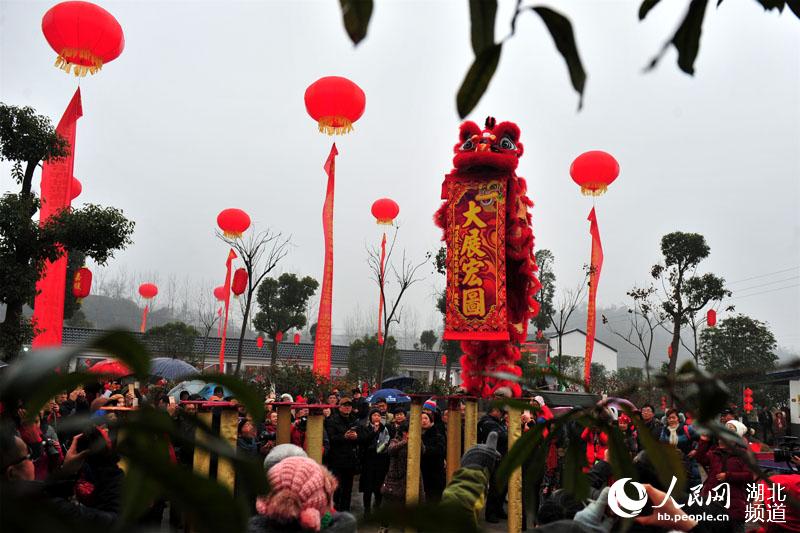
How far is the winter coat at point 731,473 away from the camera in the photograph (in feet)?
13.6

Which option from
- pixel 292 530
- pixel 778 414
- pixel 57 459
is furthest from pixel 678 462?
pixel 778 414

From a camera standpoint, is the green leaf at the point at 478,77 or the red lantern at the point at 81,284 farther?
the red lantern at the point at 81,284

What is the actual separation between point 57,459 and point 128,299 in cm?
7060

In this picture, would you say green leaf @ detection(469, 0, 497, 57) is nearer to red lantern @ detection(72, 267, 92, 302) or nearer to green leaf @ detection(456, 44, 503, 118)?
green leaf @ detection(456, 44, 503, 118)

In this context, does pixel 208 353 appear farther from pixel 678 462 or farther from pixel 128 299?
pixel 128 299

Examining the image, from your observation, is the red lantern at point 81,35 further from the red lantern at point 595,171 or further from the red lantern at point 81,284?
the red lantern at point 595,171

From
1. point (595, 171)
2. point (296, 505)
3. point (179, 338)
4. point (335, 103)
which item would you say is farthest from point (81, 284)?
point (179, 338)

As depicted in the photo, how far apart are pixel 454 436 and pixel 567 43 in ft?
13.1

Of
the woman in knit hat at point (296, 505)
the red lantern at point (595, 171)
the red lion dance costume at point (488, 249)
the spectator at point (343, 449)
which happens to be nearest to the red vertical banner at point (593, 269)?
the red lantern at point (595, 171)

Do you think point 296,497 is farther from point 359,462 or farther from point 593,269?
point 593,269

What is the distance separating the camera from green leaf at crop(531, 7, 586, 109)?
0.68 metres

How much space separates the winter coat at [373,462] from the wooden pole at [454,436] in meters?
1.72

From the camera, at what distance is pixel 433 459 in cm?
568

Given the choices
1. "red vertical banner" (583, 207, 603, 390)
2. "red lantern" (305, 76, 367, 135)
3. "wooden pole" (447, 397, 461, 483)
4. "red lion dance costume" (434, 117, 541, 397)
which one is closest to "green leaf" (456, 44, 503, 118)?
"wooden pole" (447, 397, 461, 483)
